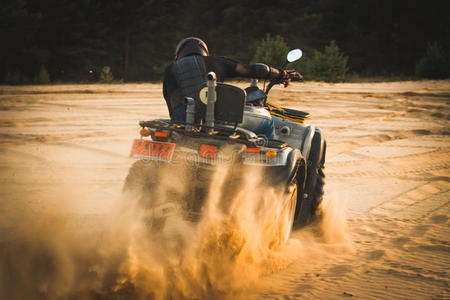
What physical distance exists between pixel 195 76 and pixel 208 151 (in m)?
0.77

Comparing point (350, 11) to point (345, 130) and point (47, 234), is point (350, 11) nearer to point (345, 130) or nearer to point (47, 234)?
point (345, 130)

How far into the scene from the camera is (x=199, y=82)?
3.67 m

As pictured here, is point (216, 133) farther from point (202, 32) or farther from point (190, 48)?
point (202, 32)

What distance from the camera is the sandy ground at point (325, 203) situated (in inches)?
133

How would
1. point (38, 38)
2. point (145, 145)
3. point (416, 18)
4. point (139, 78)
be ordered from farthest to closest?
point (416, 18), point (139, 78), point (38, 38), point (145, 145)

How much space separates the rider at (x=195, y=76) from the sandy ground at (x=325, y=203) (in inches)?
45.4

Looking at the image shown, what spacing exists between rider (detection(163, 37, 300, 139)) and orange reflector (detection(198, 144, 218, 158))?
0.51 meters

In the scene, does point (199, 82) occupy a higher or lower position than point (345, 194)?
higher

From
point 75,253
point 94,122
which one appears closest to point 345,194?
point 75,253

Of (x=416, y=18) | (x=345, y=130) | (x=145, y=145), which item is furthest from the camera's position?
(x=416, y=18)

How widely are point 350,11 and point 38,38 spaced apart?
29.7 metres

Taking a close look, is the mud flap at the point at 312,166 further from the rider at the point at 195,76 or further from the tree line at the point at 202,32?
the tree line at the point at 202,32

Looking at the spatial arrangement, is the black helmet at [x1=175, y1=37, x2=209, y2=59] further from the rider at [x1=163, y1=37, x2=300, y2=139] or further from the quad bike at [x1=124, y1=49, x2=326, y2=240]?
the quad bike at [x1=124, y1=49, x2=326, y2=240]

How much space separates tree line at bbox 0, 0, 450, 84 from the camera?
3206 cm
